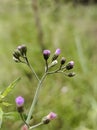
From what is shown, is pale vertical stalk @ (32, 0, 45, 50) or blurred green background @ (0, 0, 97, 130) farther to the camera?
pale vertical stalk @ (32, 0, 45, 50)

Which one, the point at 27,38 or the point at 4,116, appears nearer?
the point at 4,116

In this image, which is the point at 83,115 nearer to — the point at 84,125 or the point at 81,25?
the point at 84,125

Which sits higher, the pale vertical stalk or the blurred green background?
the pale vertical stalk

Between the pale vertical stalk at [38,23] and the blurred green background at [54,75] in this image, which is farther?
the pale vertical stalk at [38,23]

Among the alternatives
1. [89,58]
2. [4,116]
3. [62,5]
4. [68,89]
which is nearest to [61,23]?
[62,5]

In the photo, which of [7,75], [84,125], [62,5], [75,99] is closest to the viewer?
[84,125]

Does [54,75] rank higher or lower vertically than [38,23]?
lower

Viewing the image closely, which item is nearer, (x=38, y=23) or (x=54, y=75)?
(x=54, y=75)

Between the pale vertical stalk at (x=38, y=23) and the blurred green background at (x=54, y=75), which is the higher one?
the pale vertical stalk at (x=38, y=23)
